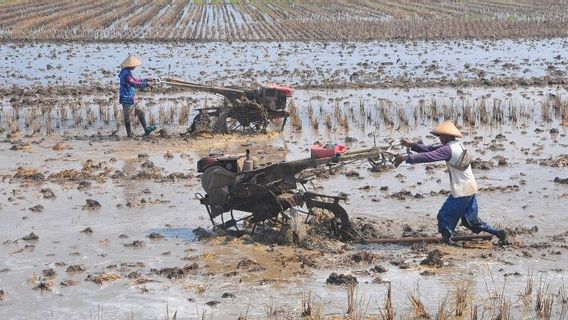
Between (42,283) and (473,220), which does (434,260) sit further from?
(42,283)

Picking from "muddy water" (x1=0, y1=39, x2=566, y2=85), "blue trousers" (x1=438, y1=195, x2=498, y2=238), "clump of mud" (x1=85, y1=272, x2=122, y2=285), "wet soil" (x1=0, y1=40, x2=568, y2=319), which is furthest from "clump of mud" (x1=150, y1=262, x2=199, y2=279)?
"muddy water" (x1=0, y1=39, x2=566, y2=85)

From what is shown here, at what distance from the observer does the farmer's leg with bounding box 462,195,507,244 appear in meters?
7.50

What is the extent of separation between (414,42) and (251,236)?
2004 centimetres

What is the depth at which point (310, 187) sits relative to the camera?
1002cm

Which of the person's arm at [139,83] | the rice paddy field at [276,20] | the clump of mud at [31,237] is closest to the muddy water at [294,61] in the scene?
the rice paddy field at [276,20]

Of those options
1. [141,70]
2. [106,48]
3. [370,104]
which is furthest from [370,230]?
[106,48]

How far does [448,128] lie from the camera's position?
7445 millimetres

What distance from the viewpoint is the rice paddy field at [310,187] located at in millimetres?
6535

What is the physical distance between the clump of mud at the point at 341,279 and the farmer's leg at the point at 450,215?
1.18 meters

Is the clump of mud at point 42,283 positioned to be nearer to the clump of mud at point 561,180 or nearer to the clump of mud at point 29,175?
the clump of mud at point 29,175

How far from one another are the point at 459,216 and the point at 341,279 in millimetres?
1372

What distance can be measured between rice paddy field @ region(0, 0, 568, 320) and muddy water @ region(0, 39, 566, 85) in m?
0.08

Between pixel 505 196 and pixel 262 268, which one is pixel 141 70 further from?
pixel 262 268

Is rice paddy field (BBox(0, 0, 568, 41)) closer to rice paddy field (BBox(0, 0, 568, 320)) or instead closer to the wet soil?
rice paddy field (BBox(0, 0, 568, 320))
